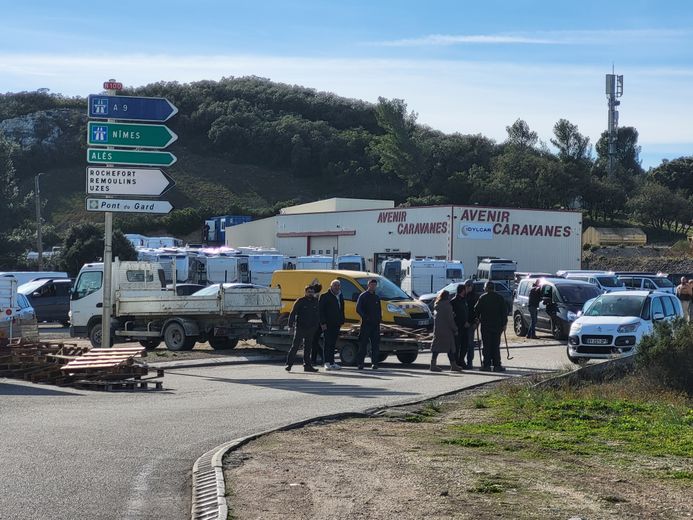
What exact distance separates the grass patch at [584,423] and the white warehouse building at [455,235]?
41.8m

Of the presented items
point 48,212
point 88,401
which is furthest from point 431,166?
point 88,401

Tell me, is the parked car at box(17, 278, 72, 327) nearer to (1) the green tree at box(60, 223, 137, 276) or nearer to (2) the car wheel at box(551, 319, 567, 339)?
(2) the car wheel at box(551, 319, 567, 339)

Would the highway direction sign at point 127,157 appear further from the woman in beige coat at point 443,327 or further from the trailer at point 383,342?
the woman in beige coat at point 443,327

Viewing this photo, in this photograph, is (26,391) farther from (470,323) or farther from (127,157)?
(470,323)

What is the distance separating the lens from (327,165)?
135m

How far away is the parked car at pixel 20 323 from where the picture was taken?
78.0 ft

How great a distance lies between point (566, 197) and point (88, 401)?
286 feet

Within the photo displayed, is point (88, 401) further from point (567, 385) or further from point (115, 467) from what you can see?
point (567, 385)

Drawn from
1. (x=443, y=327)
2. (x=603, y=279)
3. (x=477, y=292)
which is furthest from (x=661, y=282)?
(x=443, y=327)

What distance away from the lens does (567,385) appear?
17.4 meters

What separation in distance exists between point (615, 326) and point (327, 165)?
113m

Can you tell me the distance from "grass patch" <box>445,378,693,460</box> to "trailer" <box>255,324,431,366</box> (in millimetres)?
5600

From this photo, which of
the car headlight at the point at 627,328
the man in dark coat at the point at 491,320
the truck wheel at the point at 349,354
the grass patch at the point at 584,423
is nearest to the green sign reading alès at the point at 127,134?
the truck wheel at the point at 349,354

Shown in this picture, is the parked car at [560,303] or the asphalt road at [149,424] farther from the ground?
the parked car at [560,303]
